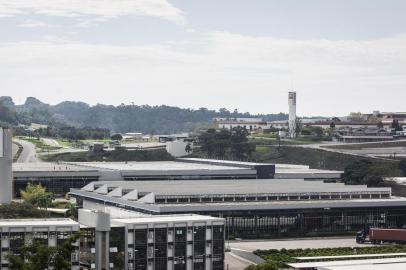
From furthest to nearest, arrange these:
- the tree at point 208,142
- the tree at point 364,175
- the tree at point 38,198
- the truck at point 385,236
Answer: the tree at point 208,142, the tree at point 364,175, the tree at point 38,198, the truck at point 385,236

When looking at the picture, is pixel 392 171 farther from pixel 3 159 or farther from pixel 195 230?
pixel 195 230

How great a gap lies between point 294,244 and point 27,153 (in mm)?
81177

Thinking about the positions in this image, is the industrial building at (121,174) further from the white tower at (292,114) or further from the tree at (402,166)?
the white tower at (292,114)

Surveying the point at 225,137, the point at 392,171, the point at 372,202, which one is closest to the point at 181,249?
the point at 372,202

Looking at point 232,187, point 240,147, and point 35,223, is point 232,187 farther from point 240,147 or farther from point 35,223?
point 240,147

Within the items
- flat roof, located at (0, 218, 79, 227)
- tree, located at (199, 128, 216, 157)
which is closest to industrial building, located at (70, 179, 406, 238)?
flat roof, located at (0, 218, 79, 227)

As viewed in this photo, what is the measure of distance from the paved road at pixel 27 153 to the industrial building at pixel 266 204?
2000 inches

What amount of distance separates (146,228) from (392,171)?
2862 inches

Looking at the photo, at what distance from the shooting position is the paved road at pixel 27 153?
129637mm

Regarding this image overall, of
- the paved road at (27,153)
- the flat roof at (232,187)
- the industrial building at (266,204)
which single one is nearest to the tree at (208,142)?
the paved road at (27,153)

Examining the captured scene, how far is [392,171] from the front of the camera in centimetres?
11756

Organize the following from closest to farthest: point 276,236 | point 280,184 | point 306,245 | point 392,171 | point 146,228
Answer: point 146,228, point 306,245, point 276,236, point 280,184, point 392,171

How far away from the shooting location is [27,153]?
142 meters

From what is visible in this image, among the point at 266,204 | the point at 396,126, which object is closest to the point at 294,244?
the point at 266,204
